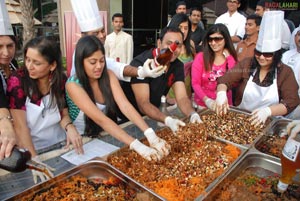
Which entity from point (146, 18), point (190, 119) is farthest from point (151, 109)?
point (146, 18)

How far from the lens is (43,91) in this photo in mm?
1612

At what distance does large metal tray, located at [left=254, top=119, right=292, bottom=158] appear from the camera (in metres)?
1.52

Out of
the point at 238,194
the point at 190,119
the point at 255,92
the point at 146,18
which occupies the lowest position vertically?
the point at 238,194

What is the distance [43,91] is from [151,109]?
769mm

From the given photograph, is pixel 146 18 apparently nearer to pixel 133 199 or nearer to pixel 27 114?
pixel 27 114

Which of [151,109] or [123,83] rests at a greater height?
[123,83]

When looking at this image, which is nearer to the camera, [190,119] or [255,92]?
[190,119]

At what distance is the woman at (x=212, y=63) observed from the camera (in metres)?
2.36

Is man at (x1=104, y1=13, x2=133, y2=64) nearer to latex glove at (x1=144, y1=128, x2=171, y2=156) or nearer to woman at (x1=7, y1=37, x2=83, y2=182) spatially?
woman at (x1=7, y1=37, x2=83, y2=182)

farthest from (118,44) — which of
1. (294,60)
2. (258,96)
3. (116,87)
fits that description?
(258,96)

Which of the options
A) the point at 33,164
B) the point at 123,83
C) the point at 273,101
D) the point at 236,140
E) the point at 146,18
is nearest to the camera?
the point at 33,164

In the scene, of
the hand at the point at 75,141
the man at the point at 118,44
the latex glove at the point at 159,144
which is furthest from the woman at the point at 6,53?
the man at the point at 118,44

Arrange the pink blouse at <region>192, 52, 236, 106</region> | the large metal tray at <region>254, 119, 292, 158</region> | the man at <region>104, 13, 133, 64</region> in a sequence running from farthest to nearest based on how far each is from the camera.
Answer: the man at <region>104, 13, 133, 64</region> < the pink blouse at <region>192, 52, 236, 106</region> < the large metal tray at <region>254, 119, 292, 158</region>

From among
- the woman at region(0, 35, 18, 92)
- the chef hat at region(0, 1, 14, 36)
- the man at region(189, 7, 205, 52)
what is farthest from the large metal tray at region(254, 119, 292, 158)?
the man at region(189, 7, 205, 52)
